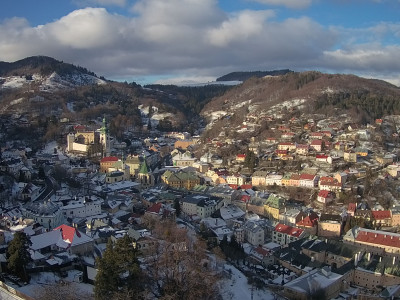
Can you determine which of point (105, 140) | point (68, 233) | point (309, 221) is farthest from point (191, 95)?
point (68, 233)

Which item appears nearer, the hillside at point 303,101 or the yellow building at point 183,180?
the yellow building at point 183,180

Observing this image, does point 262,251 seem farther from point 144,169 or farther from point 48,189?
point 144,169

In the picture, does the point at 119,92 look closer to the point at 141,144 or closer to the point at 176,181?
the point at 141,144

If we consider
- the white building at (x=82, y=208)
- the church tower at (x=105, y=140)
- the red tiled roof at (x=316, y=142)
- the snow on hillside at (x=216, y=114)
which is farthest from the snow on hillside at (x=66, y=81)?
the white building at (x=82, y=208)

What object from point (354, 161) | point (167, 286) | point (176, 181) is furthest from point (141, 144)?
point (167, 286)

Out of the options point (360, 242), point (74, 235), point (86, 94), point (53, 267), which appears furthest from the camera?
point (86, 94)

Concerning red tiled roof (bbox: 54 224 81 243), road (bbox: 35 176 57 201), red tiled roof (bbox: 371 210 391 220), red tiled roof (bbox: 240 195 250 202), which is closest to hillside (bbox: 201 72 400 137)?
red tiled roof (bbox: 240 195 250 202)

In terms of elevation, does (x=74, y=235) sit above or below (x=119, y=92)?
below

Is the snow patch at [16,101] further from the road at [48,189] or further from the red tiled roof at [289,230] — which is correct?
the red tiled roof at [289,230]
